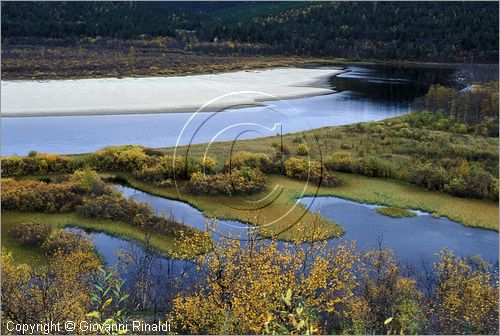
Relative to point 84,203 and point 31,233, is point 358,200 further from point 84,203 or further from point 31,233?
point 31,233

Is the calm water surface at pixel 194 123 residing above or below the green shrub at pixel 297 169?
above

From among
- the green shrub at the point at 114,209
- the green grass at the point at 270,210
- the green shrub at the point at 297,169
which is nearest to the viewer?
the green grass at the point at 270,210

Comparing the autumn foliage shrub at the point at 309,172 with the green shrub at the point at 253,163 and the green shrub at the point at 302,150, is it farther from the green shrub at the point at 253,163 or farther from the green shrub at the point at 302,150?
the green shrub at the point at 302,150

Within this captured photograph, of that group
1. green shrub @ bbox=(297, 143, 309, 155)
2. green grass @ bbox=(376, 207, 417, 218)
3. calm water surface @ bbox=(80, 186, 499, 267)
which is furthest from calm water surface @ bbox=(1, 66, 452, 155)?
green grass @ bbox=(376, 207, 417, 218)

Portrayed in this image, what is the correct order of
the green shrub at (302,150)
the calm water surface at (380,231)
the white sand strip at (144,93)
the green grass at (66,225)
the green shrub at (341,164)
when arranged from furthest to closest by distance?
the white sand strip at (144,93), the green shrub at (302,150), the green shrub at (341,164), the calm water surface at (380,231), the green grass at (66,225)

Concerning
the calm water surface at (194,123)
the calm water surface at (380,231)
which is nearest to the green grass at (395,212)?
the calm water surface at (380,231)

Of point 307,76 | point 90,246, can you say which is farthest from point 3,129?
point 307,76

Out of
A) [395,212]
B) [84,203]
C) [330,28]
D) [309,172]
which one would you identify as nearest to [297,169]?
[309,172]

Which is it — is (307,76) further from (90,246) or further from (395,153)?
(90,246)
